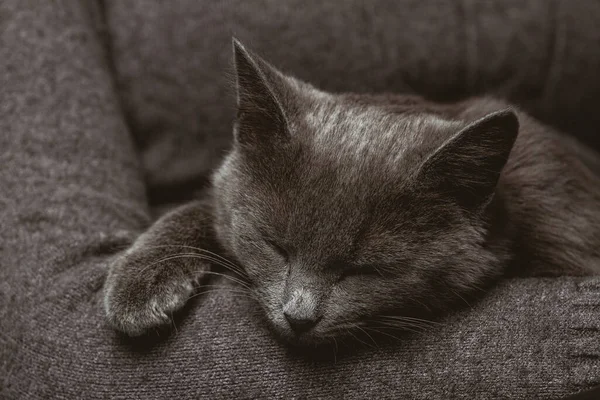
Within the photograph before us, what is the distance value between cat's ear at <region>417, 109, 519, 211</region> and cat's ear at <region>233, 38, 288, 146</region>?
0.29 metres

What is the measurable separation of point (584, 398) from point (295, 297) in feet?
1.52

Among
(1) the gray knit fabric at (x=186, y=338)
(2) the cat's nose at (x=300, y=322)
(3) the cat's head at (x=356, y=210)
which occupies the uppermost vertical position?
(3) the cat's head at (x=356, y=210)

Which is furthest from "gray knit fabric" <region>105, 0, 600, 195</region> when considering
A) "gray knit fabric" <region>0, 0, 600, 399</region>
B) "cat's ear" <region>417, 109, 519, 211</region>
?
"cat's ear" <region>417, 109, 519, 211</region>

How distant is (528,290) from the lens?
1.09 meters

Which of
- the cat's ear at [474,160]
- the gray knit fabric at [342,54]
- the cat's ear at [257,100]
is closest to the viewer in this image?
the cat's ear at [474,160]

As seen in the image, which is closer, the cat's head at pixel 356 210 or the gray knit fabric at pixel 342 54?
the cat's head at pixel 356 210

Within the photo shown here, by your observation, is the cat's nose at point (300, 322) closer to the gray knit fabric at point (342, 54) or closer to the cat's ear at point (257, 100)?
the cat's ear at point (257, 100)

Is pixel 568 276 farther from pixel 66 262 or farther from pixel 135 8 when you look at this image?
pixel 135 8

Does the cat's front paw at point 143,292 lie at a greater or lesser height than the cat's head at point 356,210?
lesser

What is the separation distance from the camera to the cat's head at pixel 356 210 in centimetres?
101

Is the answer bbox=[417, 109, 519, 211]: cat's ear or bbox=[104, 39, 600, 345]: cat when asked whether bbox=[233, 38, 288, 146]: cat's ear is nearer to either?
bbox=[104, 39, 600, 345]: cat

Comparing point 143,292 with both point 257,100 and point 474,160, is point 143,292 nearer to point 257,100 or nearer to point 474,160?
point 257,100

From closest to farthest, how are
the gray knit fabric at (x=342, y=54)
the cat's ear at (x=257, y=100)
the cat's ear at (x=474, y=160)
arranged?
the cat's ear at (x=474, y=160) < the cat's ear at (x=257, y=100) < the gray knit fabric at (x=342, y=54)

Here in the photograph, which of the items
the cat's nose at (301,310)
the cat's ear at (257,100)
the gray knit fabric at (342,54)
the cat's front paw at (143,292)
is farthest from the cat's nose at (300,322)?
the gray knit fabric at (342,54)
